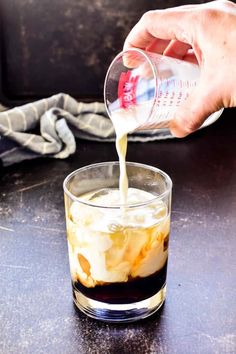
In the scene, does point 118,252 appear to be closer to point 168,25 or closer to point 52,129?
point 168,25

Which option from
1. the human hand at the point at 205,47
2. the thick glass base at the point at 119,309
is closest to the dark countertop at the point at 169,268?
the thick glass base at the point at 119,309

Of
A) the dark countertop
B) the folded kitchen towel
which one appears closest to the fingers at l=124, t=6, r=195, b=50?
the dark countertop

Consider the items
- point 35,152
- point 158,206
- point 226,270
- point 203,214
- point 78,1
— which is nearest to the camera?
point 158,206

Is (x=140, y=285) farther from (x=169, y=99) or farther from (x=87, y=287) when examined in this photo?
(x=169, y=99)

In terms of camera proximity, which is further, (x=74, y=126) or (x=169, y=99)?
(x=74, y=126)

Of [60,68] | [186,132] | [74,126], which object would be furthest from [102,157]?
[186,132]

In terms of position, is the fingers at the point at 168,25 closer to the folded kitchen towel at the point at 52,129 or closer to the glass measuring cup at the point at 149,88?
the glass measuring cup at the point at 149,88

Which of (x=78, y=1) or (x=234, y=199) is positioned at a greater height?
(x=78, y=1)

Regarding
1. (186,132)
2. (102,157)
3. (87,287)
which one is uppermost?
(186,132)
